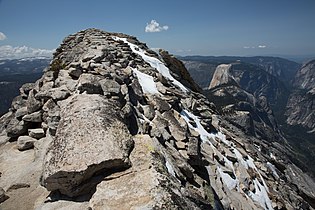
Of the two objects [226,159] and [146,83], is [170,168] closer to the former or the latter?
[226,159]

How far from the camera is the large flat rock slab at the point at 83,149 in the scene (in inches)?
393

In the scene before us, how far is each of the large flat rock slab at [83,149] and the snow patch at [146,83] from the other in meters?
11.5

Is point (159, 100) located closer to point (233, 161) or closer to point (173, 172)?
point (233, 161)

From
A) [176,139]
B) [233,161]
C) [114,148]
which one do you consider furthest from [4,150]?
[233,161]

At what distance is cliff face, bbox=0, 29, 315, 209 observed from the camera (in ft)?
32.6

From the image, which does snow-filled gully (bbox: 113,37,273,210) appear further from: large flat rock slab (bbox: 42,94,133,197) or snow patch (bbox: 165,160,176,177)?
large flat rock slab (bbox: 42,94,133,197)

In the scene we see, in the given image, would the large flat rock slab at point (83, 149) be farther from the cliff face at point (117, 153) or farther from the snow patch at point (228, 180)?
the snow patch at point (228, 180)

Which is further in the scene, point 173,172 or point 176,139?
point 176,139

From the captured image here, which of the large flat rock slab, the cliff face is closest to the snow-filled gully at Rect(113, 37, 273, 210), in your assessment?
the cliff face

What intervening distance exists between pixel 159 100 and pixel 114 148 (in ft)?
39.2

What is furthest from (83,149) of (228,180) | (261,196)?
(261,196)

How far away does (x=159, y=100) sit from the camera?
73.1 ft

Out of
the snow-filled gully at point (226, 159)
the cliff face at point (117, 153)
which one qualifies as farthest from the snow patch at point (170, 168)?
the snow-filled gully at point (226, 159)

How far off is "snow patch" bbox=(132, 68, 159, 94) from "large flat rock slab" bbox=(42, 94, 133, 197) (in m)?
11.5
